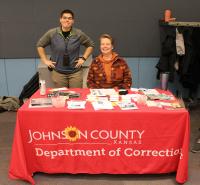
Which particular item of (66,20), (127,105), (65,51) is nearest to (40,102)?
(127,105)

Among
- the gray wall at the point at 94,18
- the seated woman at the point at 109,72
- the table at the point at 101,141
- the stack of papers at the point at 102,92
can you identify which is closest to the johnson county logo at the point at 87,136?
the table at the point at 101,141

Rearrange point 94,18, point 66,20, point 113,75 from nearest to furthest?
point 113,75
point 66,20
point 94,18

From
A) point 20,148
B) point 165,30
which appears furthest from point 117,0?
point 20,148

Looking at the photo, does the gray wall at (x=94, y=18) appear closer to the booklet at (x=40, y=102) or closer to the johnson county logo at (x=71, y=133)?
the booklet at (x=40, y=102)

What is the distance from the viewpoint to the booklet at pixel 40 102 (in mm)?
2623

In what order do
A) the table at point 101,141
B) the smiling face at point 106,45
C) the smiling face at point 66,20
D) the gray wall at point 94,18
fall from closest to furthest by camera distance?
the table at point 101,141
the smiling face at point 106,45
the smiling face at point 66,20
the gray wall at point 94,18

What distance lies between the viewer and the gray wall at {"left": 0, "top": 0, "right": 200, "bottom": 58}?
4.56 meters

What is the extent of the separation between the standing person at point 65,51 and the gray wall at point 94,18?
109 centimetres

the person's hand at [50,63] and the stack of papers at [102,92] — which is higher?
the person's hand at [50,63]

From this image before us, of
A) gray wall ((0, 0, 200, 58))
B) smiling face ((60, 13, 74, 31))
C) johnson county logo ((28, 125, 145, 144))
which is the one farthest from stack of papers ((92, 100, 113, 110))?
gray wall ((0, 0, 200, 58))

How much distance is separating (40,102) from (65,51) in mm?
971

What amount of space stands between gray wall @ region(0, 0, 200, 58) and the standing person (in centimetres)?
109

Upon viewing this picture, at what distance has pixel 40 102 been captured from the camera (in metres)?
2.69

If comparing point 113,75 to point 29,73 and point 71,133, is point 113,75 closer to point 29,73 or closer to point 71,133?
point 71,133
